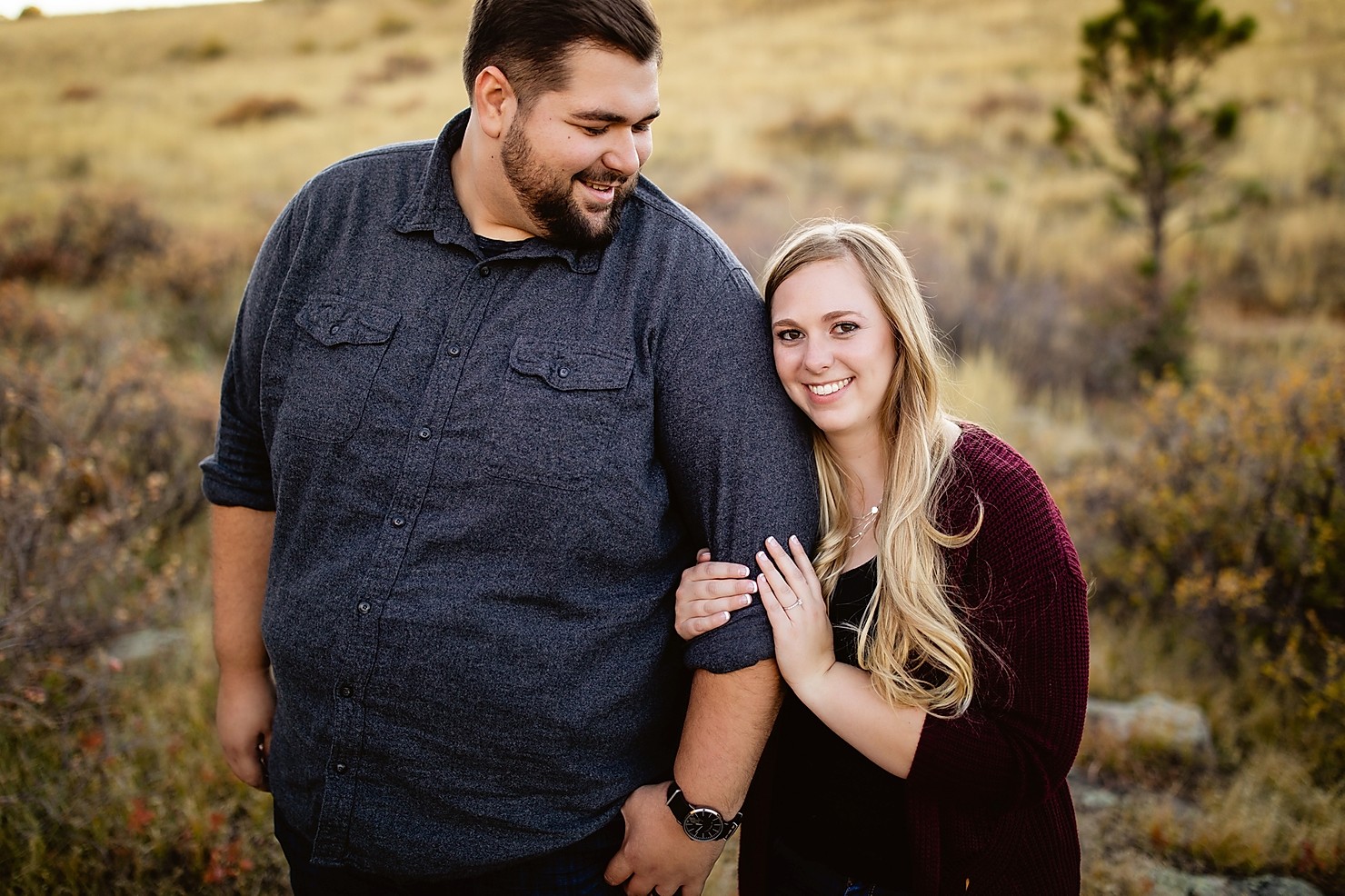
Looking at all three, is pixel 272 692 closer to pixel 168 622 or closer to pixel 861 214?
pixel 168 622

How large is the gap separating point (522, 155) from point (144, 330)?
23.3 ft

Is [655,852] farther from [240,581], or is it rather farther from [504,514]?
[240,581]

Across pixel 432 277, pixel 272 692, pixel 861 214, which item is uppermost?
pixel 861 214

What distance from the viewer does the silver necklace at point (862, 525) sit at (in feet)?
6.48

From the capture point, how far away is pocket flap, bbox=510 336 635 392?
1.76 metres

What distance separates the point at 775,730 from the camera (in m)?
2.04

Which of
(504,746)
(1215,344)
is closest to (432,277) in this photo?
(504,746)

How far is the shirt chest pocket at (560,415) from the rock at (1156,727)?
115 inches

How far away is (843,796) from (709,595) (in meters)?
0.56

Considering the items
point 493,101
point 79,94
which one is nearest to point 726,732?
point 493,101

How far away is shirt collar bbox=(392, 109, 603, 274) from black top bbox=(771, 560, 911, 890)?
2.90ft

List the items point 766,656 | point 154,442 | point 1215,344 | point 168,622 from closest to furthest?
point 766,656, point 168,622, point 154,442, point 1215,344

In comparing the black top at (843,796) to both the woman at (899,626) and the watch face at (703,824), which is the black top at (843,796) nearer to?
the woman at (899,626)

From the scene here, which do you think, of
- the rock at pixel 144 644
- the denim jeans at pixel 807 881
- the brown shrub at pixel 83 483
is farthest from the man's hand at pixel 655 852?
the rock at pixel 144 644
